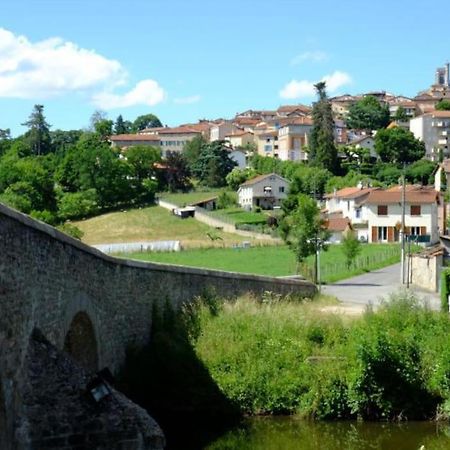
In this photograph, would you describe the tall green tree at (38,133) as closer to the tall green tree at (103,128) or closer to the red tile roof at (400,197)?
the tall green tree at (103,128)

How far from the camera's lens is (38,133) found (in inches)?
5866

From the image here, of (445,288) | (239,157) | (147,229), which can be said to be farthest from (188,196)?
(445,288)

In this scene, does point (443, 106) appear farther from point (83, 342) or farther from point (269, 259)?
point (83, 342)

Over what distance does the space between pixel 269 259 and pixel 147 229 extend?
3123 cm

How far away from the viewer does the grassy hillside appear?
250 ft

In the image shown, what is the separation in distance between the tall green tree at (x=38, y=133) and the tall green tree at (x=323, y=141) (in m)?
53.6

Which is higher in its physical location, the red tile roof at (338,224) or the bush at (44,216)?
the bush at (44,216)

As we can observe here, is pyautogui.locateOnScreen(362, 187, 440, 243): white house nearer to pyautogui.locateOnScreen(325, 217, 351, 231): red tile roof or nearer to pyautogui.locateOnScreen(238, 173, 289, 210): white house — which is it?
pyautogui.locateOnScreen(325, 217, 351, 231): red tile roof

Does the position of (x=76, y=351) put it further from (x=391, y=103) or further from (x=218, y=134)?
(x=391, y=103)

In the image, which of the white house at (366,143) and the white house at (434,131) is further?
the white house at (434,131)

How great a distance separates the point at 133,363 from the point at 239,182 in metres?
89.7

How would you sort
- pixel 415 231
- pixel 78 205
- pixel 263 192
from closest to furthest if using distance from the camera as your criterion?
1. pixel 415 231
2. pixel 78 205
3. pixel 263 192

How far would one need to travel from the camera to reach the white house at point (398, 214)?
7231cm

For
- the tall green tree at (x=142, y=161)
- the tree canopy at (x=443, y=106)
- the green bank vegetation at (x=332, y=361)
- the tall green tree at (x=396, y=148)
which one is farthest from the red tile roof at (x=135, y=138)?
the green bank vegetation at (x=332, y=361)
